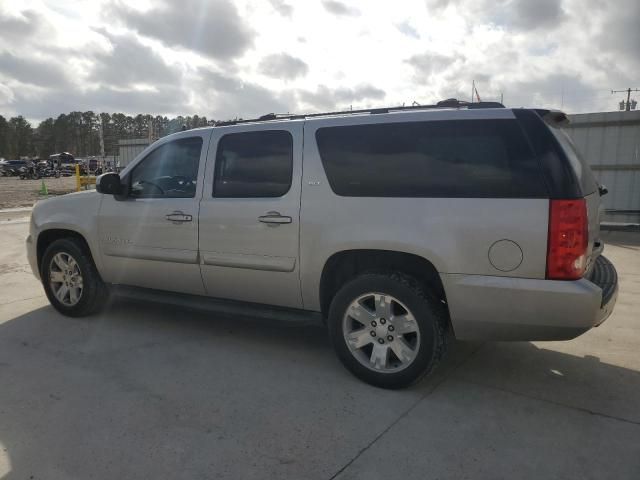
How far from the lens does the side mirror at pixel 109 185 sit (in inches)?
178

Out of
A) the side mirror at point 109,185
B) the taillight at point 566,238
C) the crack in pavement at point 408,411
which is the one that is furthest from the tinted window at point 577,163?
the side mirror at point 109,185

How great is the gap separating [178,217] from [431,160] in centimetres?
216

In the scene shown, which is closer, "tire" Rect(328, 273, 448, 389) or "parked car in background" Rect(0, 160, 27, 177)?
"tire" Rect(328, 273, 448, 389)

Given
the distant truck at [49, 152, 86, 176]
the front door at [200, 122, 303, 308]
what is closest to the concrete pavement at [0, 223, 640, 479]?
the front door at [200, 122, 303, 308]

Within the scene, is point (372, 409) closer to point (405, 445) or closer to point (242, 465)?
point (405, 445)

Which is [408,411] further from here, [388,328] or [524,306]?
[524,306]

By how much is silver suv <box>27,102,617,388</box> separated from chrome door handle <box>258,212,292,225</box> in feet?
0.05

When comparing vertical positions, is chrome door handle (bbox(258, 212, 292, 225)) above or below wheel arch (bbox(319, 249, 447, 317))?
above

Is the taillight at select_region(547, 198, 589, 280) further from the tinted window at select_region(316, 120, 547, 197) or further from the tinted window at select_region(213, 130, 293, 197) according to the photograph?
the tinted window at select_region(213, 130, 293, 197)

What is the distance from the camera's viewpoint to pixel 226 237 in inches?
157

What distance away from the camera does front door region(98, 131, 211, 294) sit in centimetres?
425

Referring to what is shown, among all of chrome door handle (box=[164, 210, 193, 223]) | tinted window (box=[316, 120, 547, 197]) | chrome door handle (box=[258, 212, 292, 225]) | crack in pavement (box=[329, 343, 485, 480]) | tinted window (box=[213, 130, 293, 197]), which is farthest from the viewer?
chrome door handle (box=[164, 210, 193, 223])

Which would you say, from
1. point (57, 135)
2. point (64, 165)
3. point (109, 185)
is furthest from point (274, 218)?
point (57, 135)

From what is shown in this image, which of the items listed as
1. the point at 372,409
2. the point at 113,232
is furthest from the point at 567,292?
the point at 113,232
